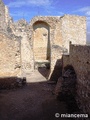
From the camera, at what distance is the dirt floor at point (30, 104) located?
8656mm

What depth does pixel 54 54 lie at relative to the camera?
48.9ft

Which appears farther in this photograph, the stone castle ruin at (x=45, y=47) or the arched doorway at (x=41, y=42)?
the arched doorway at (x=41, y=42)

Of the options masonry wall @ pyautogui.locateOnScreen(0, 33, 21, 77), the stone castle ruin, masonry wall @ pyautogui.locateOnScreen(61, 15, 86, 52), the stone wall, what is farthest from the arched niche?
the stone wall

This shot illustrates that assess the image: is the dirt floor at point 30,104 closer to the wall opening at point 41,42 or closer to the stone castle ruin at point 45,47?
the stone castle ruin at point 45,47

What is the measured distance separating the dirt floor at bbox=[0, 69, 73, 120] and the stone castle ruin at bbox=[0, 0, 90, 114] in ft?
3.77

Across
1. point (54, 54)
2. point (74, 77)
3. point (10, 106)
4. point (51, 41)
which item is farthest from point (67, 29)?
point (10, 106)

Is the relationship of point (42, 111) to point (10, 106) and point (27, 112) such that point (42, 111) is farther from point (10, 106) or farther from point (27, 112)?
point (10, 106)

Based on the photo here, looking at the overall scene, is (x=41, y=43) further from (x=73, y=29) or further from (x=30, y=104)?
(x=30, y=104)

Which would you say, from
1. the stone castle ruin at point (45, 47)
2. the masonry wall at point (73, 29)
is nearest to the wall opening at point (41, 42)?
the stone castle ruin at point (45, 47)

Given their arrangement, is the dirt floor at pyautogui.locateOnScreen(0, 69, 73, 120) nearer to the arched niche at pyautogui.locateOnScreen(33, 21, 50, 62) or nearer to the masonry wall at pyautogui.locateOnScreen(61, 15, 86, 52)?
the arched niche at pyautogui.locateOnScreen(33, 21, 50, 62)

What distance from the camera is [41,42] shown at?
2127 cm

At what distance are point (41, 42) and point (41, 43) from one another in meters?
0.11

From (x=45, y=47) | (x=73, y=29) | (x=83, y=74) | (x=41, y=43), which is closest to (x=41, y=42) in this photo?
(x=41, y=43)

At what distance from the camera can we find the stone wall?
8339mm
